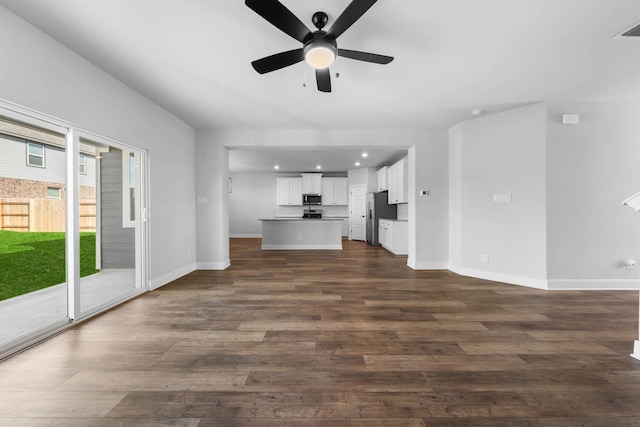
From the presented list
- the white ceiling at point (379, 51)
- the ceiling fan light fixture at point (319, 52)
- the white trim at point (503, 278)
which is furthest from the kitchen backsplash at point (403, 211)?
the ceiling fan light fixture at point (319, 52)

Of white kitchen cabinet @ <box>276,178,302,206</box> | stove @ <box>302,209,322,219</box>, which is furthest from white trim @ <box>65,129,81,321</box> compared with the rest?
stove @ <box>302,209,322,219</box>

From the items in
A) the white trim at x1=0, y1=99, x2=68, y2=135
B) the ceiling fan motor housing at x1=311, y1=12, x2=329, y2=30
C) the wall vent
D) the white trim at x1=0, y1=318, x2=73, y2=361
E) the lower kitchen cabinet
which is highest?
the wall vent

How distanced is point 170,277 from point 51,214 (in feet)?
5.82

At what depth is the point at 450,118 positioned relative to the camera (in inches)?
171

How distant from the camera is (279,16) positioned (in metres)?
1.77

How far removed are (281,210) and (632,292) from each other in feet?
29.5

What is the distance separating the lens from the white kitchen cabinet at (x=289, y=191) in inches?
394

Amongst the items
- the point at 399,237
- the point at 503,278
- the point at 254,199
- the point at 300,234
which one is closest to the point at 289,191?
the point at 254,199

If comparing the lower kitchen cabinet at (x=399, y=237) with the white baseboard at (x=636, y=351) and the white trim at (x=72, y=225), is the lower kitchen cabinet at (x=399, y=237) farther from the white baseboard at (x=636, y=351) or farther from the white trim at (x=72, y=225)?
the white trim at (x=72, y=225)

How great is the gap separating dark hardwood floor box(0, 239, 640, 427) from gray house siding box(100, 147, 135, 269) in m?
1.87

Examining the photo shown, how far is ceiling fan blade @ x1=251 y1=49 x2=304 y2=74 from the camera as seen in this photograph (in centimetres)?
216

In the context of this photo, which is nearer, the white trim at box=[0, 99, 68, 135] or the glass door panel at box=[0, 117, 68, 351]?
the white trim at box=[0, 99, 68, 135]

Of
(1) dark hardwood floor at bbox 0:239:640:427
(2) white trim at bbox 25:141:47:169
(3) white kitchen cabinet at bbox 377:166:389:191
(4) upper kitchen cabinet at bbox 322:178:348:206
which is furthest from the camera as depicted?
(4) upper kitchen cabinet at bbox 322:178:348:206

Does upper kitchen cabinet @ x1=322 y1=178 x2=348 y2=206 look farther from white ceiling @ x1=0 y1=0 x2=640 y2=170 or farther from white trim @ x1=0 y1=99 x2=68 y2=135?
white trim @ x1=0 y1=99 x2=68 y2=135
